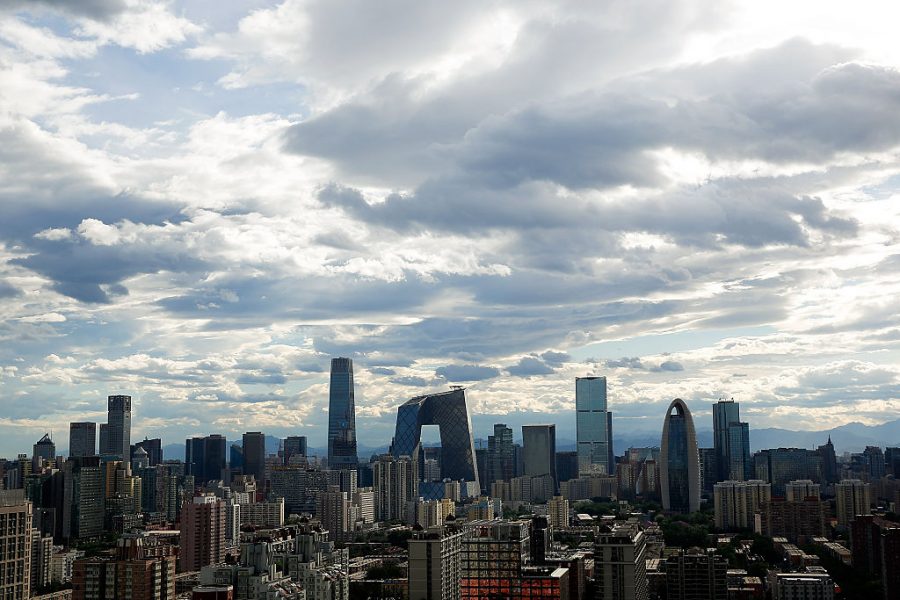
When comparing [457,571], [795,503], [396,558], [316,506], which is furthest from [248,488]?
[457,571]

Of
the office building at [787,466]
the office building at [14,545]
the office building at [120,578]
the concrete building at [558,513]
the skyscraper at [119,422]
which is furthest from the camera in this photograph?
the skyscraper at [119,422]

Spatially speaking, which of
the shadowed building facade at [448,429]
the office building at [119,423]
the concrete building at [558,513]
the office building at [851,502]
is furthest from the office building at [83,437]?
the office building at [851,502]

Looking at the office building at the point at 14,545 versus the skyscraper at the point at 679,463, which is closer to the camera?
the office building at the point at 14,545

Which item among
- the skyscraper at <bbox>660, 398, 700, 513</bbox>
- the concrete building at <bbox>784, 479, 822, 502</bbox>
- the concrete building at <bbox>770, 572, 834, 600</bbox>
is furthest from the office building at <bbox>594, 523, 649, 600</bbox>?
the skyscraper at <bbox>660, 398, 700, 513</bbox>

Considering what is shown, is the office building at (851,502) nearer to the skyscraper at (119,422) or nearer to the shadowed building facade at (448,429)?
the shadowed building facade at (448,429)

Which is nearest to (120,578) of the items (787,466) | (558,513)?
(558,513)

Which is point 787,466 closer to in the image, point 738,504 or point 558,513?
point 738,504

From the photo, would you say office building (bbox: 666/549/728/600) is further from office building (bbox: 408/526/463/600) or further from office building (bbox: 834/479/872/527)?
office building (bbox: 834/479/872/527)
